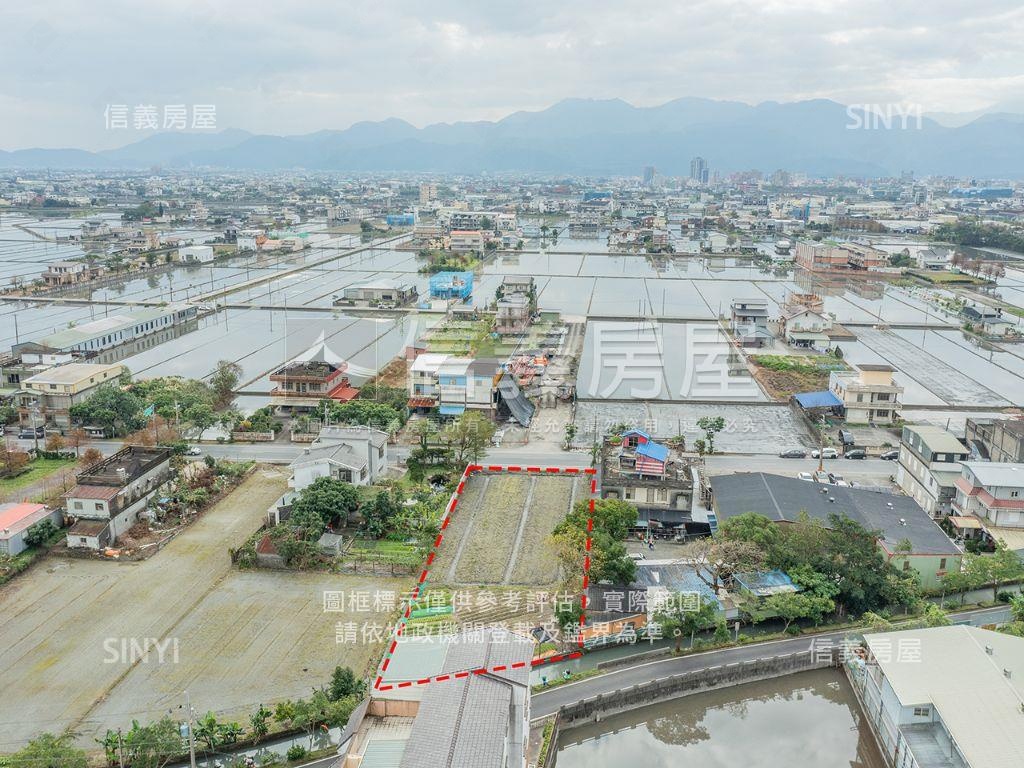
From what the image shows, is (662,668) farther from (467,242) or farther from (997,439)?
(467,242)

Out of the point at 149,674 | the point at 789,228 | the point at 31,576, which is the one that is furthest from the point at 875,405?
the point at 789,228

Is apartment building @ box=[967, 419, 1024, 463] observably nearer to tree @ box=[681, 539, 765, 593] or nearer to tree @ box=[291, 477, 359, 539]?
tree @ box=[681, 539, 765, 593]

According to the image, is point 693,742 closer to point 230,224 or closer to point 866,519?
point 866,519

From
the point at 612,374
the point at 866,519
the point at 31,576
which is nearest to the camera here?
the point at 31,576

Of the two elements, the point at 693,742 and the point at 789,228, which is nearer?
the point at 693,742

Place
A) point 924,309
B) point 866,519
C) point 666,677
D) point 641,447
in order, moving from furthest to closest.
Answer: point 924,309 → point 641,447 → point 866,519 → point 666,677

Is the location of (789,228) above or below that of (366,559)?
above

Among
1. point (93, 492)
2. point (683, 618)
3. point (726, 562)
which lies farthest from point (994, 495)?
point (93, 492)
